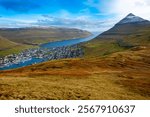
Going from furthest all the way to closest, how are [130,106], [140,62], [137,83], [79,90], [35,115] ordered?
[140,62] < [137,83] < [79,90] < [130,106] < [35,115]

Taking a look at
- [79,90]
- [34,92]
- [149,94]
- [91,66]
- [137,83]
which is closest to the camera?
[34,92]

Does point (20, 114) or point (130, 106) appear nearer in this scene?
point (20, 114)

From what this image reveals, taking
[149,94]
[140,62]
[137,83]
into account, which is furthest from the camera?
[140,62]

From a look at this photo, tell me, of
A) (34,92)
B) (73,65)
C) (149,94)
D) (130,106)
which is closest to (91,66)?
(73,65)

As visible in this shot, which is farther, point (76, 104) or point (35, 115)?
point (76, 104)

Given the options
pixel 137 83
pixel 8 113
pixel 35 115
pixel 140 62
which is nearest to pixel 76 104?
pixel 35 115

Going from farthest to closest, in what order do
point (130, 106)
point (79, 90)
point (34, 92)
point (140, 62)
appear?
point (140, 62) < point (79, 90) < point (34, 92) < point (130, 106)

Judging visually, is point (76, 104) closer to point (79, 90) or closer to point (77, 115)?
point (77, 115)

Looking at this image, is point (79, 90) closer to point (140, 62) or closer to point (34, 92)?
point (34, 92)
